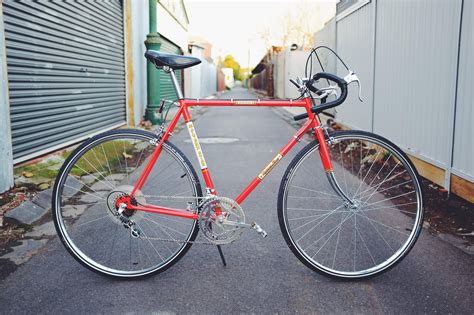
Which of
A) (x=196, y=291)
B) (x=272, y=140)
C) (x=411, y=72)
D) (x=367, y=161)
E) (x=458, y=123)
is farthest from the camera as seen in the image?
(x=272, y=140)

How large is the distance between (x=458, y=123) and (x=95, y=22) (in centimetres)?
723

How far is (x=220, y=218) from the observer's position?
3252 millimetres

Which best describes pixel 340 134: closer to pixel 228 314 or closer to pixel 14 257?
pixel 228 314

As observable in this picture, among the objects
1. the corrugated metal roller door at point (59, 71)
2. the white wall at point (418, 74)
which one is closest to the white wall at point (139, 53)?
the corrugated metal roller door at point (59, 71)

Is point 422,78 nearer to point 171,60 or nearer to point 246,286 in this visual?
point 171,60

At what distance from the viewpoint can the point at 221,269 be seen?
3541 mm

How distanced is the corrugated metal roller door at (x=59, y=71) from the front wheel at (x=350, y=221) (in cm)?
358

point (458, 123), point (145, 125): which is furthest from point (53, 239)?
point (145, 125)

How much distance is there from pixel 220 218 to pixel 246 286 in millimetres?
452

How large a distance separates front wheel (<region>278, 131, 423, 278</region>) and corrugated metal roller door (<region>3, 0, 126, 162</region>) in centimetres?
358

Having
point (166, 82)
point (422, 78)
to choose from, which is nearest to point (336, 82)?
point (422, 78)

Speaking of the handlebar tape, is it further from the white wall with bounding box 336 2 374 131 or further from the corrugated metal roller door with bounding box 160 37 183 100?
the corrugated metal roller door with bounding box 160 37 183 100

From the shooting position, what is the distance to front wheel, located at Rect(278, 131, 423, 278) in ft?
10.8

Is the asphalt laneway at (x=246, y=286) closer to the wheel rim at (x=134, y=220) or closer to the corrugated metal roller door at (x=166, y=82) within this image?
the wheel rim at (x=134, y=220)
